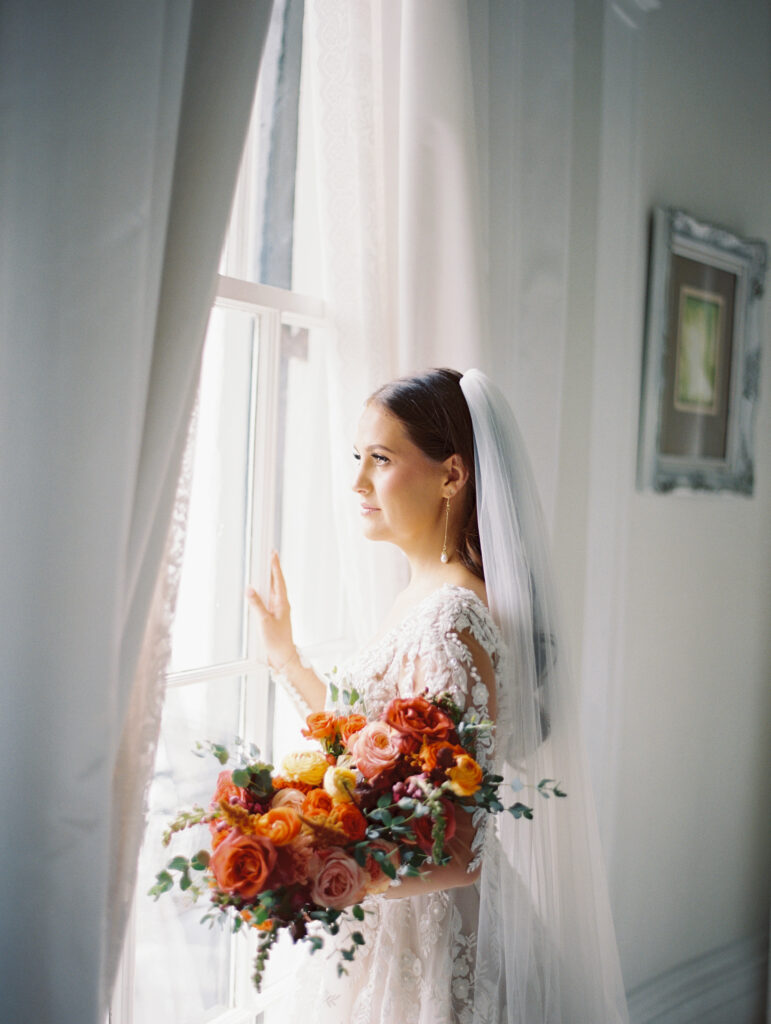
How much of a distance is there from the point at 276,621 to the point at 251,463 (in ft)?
1.08

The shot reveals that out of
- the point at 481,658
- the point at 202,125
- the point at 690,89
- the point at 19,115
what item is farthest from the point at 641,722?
the point at 19,115

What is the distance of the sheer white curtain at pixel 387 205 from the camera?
1.65 m

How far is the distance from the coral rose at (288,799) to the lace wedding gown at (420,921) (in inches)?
9.0

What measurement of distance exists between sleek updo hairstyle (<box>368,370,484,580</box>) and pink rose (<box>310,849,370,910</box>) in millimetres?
699

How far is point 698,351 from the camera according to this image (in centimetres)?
255

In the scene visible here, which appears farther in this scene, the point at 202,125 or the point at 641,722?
the point at 641,722

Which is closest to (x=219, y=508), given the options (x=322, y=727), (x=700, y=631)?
(x=322, y=727)

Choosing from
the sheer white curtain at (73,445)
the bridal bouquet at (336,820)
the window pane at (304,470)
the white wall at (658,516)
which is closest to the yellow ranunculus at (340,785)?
the bridal bouquet at (336,820)

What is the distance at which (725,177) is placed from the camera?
265 centimetres

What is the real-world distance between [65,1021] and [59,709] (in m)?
0.38

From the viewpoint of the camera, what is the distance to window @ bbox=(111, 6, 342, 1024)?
1659 mm

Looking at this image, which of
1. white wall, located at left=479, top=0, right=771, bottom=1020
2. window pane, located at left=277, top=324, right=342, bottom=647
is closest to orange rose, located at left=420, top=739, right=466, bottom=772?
window pane, located at left=277, top=324, right=342, bottom=647

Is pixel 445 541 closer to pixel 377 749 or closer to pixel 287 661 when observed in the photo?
pixel 287 661

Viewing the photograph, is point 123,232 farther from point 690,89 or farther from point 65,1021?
point 690,89
